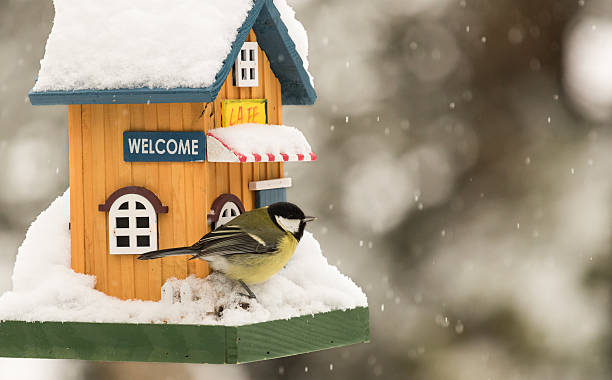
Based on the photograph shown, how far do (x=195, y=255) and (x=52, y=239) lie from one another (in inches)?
26.6

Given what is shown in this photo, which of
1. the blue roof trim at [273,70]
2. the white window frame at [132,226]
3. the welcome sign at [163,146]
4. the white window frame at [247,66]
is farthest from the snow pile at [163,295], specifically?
the white window frame at [247,66]

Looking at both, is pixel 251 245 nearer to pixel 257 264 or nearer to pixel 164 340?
pixel 257 264

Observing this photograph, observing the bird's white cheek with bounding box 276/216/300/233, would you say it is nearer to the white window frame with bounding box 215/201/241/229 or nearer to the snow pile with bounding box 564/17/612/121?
the white window frame with bounding box 215/201/241/229

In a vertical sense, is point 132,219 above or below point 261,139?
below

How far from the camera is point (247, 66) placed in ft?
13.4

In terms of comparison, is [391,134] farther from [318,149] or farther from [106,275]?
[106,275]

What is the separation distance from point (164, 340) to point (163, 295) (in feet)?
0.65

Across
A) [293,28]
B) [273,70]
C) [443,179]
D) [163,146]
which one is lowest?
[163,146]

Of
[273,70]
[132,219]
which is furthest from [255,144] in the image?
[273,70]

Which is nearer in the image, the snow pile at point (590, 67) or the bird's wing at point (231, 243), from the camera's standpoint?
the bird's wing at point (231, 243)

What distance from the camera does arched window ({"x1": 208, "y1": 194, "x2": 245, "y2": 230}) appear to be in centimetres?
381

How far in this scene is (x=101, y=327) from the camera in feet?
11.9

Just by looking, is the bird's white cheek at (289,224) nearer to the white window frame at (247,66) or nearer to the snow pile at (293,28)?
the white window frame at (247,66)

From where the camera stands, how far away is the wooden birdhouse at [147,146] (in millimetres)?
3650
